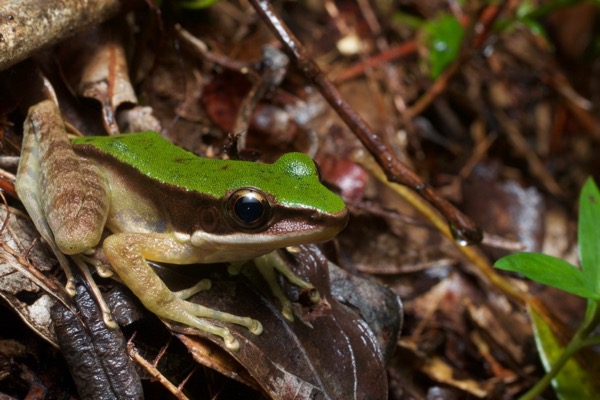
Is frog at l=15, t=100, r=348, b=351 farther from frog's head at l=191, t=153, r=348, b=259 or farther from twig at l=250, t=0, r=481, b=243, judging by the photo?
twig at l=250, t=0, r=481, b=243

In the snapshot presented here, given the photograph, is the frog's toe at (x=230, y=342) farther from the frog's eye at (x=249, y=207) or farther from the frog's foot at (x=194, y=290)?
the frog's eye at (x=249, y=207)

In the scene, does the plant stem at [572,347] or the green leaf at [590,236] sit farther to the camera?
the plant stem at [572,347]

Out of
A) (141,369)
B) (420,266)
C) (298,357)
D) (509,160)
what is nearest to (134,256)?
(141,369)

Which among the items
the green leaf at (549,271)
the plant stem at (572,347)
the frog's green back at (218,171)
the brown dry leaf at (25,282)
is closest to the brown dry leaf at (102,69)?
the frog's green back at (218,171)

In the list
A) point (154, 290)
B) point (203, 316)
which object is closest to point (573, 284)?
point (203, 316)

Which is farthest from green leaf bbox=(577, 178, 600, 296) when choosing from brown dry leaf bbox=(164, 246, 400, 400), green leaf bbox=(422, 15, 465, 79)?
green leaf bbox=(422, 15, 465, 79)

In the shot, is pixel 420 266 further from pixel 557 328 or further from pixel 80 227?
pixel 80 227
